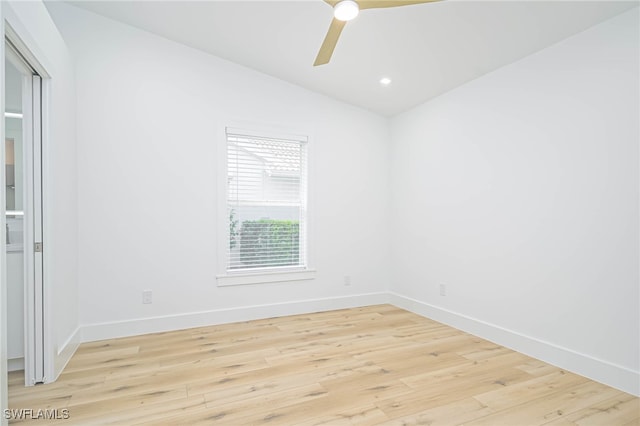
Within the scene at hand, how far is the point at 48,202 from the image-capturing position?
2.41 metres

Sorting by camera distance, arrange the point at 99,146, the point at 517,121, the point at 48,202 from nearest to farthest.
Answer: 1. the point at 48,202
2. the point at 517,121
3. the point at 99,146

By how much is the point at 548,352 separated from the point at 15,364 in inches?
155

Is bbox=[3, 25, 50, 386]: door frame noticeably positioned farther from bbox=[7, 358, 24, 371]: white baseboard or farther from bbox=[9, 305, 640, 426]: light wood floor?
bbox=[7, 358, 24, 371]: white baseboard

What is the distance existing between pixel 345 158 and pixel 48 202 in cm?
302

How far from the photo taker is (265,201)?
400 centimetres

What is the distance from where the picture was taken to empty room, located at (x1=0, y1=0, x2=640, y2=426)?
2.25m

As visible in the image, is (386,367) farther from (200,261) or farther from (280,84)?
(280,84)

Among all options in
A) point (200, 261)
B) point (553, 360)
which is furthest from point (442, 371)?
point (200, 261)

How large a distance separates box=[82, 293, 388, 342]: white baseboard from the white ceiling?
2511 millimetres

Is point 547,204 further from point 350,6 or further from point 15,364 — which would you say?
point 15,364

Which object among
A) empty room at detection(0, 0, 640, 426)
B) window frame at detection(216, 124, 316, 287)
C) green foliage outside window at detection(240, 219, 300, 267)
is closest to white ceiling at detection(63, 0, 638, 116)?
empty room at detection(0, 0, 640, 426)

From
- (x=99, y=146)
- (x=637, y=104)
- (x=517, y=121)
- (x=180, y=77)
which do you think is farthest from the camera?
(x=180, y=77)

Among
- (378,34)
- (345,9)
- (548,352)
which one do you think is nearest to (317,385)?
(548,352)

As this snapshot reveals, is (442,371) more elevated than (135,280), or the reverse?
(135,280)
